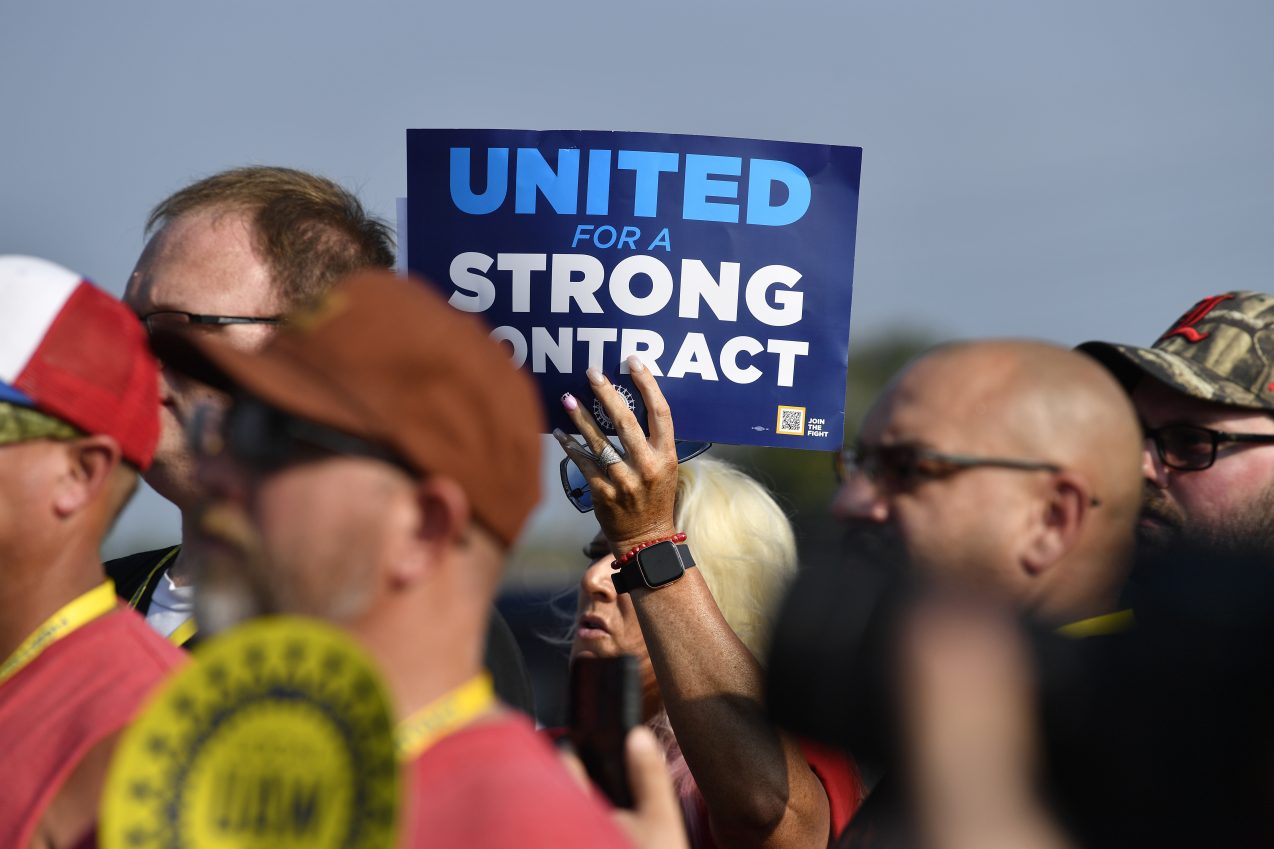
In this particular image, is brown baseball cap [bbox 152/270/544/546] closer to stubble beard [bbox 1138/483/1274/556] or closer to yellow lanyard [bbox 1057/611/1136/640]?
yellow lanyard [bbox 1057/611/1136/640]

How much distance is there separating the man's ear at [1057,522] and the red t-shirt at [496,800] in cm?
87

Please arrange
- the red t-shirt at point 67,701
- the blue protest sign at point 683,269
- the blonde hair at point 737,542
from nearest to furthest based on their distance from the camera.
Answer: the red t-shirt at point 67,701, the blue protest sign at point 683,269, the blonde hair at point 737,542

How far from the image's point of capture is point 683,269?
3.40m

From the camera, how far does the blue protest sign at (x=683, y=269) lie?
3395mm

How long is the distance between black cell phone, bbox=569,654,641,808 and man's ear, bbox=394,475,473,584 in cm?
31

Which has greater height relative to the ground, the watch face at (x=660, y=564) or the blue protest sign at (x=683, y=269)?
the blue protest sign at (x=683, y=269)

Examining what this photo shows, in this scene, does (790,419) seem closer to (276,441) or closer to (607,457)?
(607,457)

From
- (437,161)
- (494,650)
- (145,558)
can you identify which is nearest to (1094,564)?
(494,650)

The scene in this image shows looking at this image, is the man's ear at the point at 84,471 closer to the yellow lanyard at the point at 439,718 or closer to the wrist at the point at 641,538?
the yellow lanyard at the point at 439,718

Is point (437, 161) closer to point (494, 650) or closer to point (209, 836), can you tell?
point (494, 650)

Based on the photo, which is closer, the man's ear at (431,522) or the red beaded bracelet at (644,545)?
the man's ear at (431,522)

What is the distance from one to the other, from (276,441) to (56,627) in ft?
2.90

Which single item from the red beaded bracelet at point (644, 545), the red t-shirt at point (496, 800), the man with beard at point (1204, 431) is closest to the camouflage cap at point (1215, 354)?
the man with beard at point (1204, 431)

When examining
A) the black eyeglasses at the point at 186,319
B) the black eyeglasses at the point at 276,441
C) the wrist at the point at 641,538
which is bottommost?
the wrist at the point at 641,538
